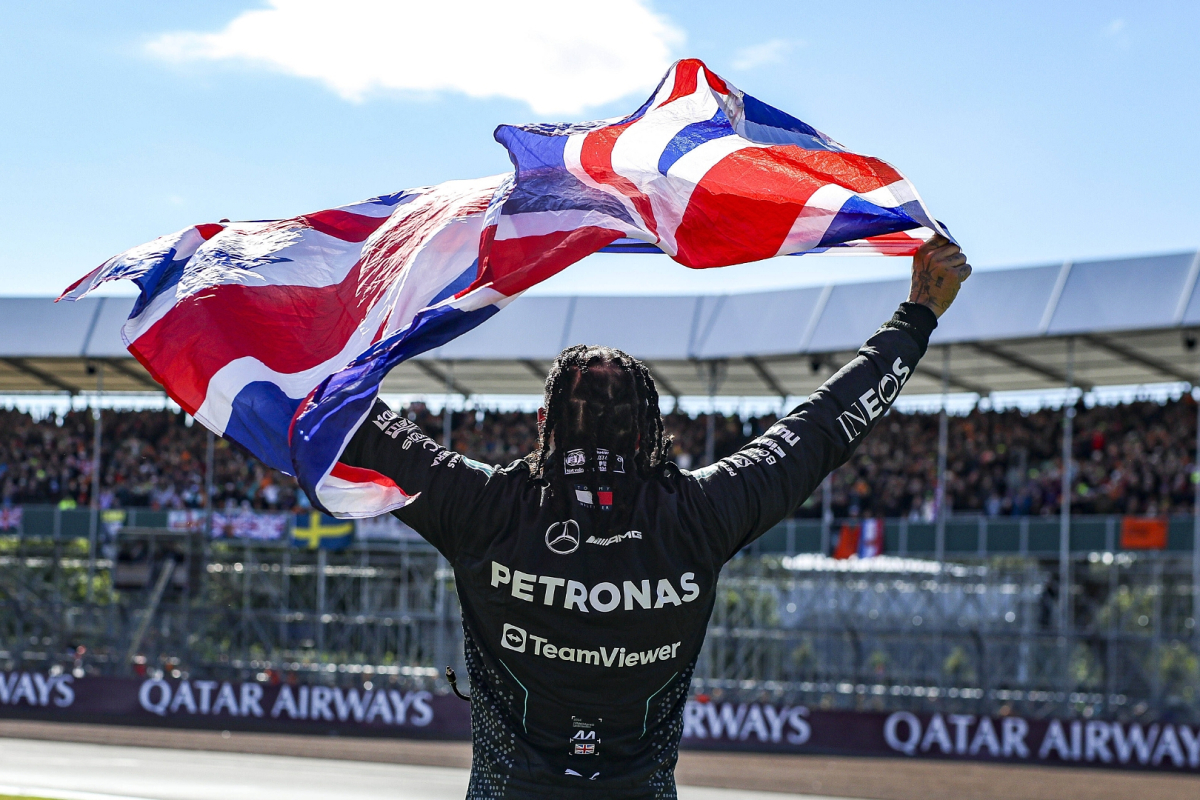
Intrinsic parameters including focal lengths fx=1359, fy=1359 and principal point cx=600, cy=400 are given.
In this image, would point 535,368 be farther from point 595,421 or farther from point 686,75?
point 595,421

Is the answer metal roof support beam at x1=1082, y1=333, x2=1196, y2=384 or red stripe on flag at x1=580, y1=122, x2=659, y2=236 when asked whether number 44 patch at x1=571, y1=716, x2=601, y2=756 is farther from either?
metal roof support beam at x1=1082, y1=333, x2=1196, y2=384

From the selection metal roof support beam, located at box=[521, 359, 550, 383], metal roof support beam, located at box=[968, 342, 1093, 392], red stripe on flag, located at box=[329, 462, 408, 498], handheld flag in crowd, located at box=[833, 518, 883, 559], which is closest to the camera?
red stripe on flag, located at box=[329, 462, 408, 498]

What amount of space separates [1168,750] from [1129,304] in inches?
318

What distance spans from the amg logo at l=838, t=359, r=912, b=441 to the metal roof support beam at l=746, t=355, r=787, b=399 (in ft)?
88.2

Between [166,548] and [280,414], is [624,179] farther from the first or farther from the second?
[166,548]

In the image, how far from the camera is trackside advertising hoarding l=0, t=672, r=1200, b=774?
22.1 metres

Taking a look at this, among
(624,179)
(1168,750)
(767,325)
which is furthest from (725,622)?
(624,179)

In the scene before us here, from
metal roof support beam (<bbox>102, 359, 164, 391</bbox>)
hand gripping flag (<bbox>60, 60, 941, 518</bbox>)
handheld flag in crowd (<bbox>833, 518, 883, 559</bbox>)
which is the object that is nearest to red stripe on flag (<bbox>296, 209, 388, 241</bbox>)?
hand gripping flag (<bbox>60, 60, 941, 518</bbox>)

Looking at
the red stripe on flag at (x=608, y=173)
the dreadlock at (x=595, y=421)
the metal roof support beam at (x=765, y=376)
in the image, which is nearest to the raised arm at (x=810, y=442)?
the dreadlock at (x=595, y=421)

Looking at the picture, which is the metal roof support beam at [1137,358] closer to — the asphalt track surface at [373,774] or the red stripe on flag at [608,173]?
the asphalt track surface at [373,774]

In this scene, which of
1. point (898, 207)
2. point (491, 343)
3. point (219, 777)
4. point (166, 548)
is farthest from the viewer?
point (166, 548)

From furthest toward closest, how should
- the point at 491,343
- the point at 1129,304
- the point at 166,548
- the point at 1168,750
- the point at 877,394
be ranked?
the point at 166,548 → the point at 491,343 → the point at 1129,304 → the point at 1168,750 → the point at 877,394

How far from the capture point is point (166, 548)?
3378 centimetres

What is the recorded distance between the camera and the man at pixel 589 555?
2.89m
